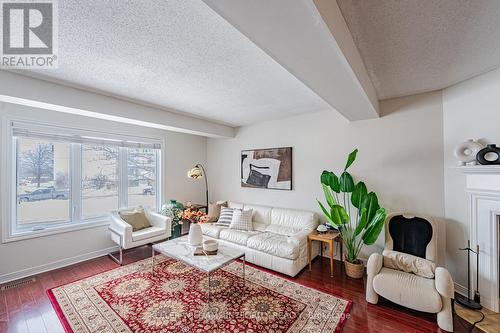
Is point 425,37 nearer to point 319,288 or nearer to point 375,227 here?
point 375,227

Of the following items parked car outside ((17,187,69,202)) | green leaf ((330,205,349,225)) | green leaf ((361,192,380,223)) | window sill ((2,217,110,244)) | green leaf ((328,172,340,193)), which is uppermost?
green leaf ((328,172,340,193))

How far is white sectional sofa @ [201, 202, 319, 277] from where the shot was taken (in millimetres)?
2904

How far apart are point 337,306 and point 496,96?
2.82m

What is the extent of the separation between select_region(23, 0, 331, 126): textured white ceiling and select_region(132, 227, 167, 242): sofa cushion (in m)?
2.16

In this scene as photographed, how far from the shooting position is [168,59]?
1.94m

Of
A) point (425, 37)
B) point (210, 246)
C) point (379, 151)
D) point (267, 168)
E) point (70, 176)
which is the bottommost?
point (210, 246)

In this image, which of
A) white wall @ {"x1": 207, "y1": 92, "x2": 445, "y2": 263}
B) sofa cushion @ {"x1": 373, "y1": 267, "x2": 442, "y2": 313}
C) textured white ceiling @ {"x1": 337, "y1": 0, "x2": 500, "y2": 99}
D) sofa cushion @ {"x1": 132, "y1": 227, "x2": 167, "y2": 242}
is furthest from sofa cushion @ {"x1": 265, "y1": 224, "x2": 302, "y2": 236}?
textured white ceiling @ {"x1": 337, "y1": 0, "x2": 500, "y2": 99}

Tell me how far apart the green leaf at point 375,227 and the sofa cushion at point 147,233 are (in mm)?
3260

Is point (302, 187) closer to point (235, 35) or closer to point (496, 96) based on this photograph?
point (496, 96)

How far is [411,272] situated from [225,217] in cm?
293

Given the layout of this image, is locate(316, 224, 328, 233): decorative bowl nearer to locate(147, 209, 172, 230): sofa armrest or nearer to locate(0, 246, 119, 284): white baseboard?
locate(147, 209, 172, 230): sofa armrest

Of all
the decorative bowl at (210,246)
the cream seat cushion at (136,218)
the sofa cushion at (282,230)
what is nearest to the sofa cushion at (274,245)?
the sofa cushion at (282,230)

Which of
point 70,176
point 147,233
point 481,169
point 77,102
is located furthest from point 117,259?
point 481,169

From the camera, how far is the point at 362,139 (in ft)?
10.7
